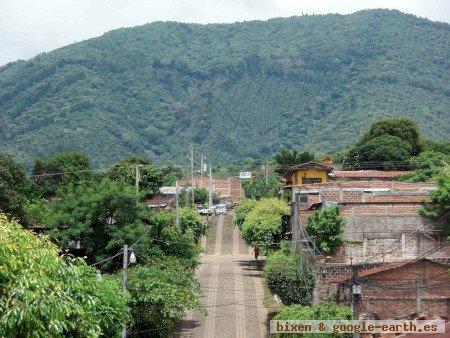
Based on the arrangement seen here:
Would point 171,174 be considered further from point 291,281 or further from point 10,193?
point 291,281

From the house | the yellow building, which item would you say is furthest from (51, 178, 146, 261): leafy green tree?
the yellow building

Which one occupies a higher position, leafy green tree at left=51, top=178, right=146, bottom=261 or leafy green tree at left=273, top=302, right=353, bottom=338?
leafy green tree at left=51, top=178, right=146, bottom=261

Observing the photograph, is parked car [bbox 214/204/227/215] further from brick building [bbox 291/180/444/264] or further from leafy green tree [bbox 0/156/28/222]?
brick building [bbox 291/180/444/264]

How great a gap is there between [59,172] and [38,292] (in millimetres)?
55685

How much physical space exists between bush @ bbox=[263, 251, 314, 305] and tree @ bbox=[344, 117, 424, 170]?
3583cm

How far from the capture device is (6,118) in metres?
173

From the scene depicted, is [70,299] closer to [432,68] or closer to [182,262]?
[182,262]

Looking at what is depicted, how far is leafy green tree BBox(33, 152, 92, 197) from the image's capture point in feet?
201

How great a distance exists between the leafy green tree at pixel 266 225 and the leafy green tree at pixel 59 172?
77.7 feet

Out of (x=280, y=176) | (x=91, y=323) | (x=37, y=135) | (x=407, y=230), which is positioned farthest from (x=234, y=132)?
(x=91, y=323)

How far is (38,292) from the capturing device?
33.1ft

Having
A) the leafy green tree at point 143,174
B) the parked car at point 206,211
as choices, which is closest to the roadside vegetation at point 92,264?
the leafy green tree at point 143,174

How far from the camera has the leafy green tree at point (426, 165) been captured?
50691 mm

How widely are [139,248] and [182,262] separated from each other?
6.66 feet
